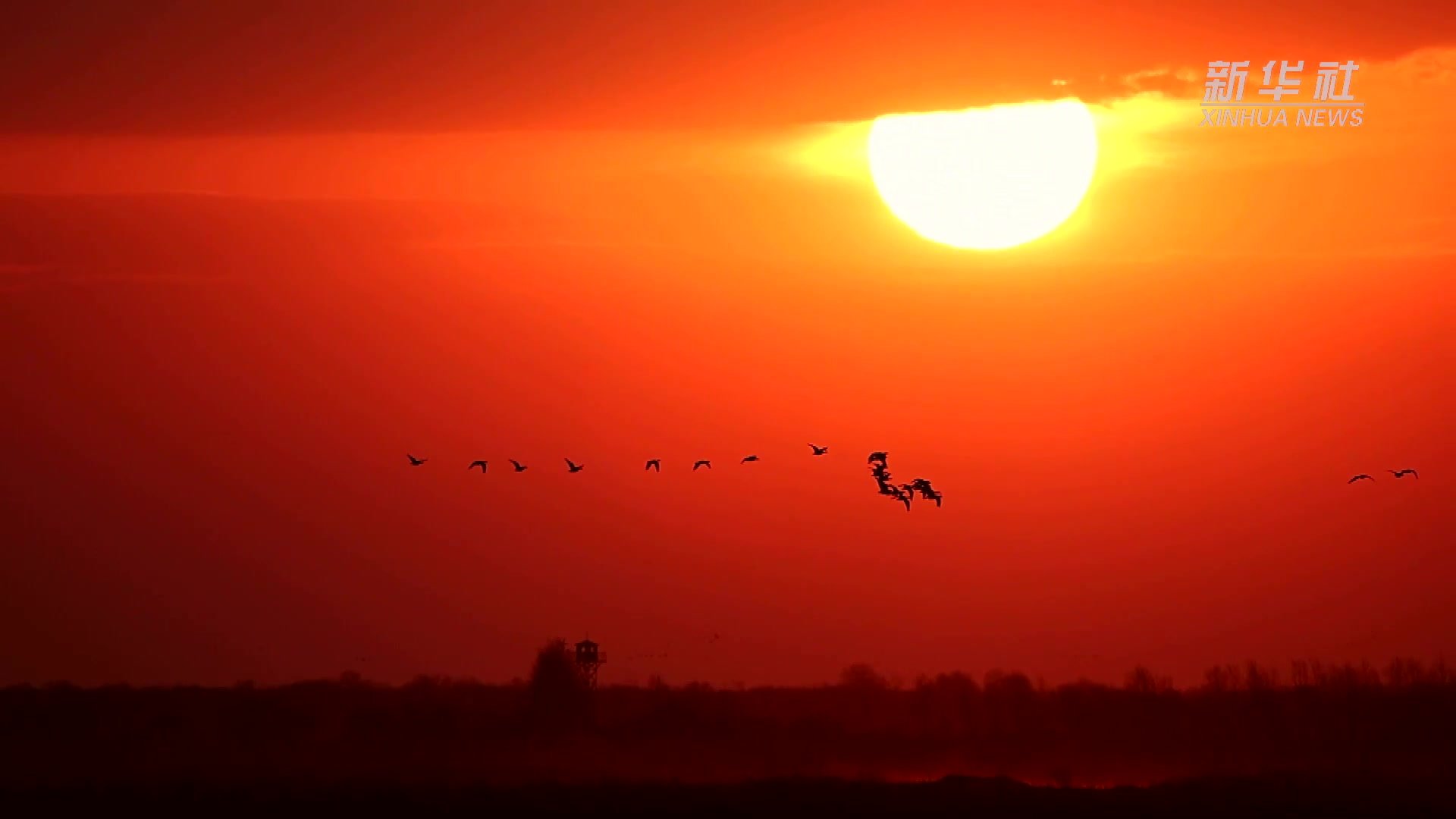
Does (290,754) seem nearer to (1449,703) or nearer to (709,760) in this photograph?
(709,760)

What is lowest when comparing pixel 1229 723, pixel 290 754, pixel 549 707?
pixel 290 754

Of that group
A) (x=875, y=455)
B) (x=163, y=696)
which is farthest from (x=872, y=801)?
(x=163, y=696)

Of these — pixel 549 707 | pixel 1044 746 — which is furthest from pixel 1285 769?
pixel 549 707

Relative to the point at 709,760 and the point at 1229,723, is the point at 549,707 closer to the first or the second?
the point at 709,760

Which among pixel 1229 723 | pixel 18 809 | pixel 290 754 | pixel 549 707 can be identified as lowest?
pixel 18 809

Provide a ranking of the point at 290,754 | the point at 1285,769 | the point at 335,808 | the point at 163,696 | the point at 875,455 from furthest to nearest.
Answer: the point at 163,696
the point at 290,754
the point at 1285,769
the point at 335,808
the point at 875,455

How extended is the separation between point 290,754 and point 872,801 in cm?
3254

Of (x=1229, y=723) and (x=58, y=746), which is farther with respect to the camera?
(x=1229, y=723)

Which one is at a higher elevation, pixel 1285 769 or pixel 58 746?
pixel 1285 769

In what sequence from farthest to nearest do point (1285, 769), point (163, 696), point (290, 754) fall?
point (163, 696) → point (290, 754) → point (1285, 769)

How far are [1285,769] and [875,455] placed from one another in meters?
32.4

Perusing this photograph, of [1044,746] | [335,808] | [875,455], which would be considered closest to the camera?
[875,455]

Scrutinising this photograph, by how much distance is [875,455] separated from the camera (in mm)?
70438

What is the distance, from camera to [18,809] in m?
78.4
